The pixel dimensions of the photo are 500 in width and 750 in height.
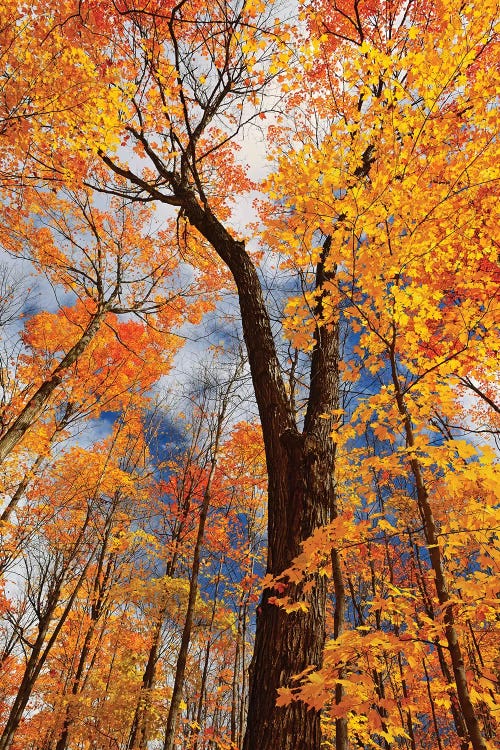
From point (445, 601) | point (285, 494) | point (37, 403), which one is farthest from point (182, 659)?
point (445, 601)

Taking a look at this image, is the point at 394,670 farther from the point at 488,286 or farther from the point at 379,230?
the point at 379,230

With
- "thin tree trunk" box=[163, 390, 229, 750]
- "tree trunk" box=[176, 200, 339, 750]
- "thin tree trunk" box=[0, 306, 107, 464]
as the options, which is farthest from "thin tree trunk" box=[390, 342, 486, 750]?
"thin tree trunk" box=[0, 306, 107, 464]

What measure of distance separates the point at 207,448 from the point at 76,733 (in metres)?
6.83

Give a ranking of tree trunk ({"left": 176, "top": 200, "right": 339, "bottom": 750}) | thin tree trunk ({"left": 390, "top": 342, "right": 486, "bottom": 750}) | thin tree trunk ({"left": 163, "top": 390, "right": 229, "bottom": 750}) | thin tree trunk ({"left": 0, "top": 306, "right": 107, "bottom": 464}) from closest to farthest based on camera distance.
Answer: thin tree trunk ({"left": 390, "top": 342, "right": 486, "bottom": 750})
tree trunk ({"left": 176, "top": 200, "right": 339, "bottom": 750})
thin tree trunk ({"left": 163, "top": 390, "right": 229, "bottom": 750})
thin tree trunk ({"left": 0, "top": 306, "right": 107, "bottom": 464})

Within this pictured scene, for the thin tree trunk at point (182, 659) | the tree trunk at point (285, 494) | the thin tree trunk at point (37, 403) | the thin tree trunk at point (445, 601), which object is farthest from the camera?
the thin tree trunk at point (37, 403)

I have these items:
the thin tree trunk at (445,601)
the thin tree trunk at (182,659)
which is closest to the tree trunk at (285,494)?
the thin tree trunk at (445,601)

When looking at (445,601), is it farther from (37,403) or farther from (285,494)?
(37,403)

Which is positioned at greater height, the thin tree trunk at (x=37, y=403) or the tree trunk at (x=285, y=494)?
the thin tree trunk at (x=37, y=403)

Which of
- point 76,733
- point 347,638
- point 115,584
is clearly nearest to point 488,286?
point 347,638

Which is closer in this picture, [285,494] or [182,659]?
[285,494]

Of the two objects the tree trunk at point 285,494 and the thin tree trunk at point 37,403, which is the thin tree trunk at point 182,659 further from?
the tree trunk at point 285,494

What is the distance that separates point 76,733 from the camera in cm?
841

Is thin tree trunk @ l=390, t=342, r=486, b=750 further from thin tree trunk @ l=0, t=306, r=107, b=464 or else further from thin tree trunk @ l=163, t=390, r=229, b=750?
thin tree trunk @ l=0, t=306, r=107, b=464

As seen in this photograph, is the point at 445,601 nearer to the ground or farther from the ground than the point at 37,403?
nearer to the ground
